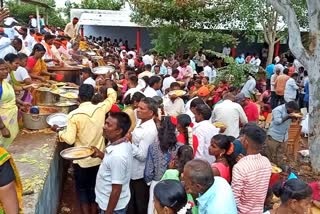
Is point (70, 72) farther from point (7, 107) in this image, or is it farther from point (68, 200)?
point (7, 107)

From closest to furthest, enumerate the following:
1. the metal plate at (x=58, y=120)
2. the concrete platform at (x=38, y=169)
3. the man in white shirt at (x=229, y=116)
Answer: the concrete platform at (x=38, y=169), the metal plate at (x=58, y=120), the man in white shirt at (x=229, y=116)

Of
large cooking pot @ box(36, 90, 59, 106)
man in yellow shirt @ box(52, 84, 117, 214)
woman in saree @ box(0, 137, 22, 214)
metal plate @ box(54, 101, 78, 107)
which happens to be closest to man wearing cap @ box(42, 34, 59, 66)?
large cooking pot @ box(36, 90, 59, 106)

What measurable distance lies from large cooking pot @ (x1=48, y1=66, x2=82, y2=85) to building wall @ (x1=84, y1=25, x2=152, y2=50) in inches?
634

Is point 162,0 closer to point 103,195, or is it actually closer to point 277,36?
point 277,36

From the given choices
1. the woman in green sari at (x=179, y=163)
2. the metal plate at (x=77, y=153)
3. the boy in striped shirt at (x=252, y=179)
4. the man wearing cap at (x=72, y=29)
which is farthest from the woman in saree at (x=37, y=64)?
the man wearing cap at (x=72, y=29)

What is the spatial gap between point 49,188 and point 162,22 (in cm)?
1319

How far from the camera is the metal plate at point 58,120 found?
537 cm

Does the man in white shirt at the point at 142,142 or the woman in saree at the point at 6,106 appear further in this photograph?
the woman in saree at the point at 6,106

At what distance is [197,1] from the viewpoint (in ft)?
53.0

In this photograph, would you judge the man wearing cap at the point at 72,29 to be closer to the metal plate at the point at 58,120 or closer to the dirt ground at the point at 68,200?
the dirt ground at the point at 68,200

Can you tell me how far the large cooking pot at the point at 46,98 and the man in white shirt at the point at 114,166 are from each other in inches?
104

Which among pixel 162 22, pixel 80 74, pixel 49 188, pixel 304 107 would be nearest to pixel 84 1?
pixel 162 22

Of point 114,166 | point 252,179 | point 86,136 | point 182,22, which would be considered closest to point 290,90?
point 182,22

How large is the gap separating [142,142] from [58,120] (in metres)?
1.39
